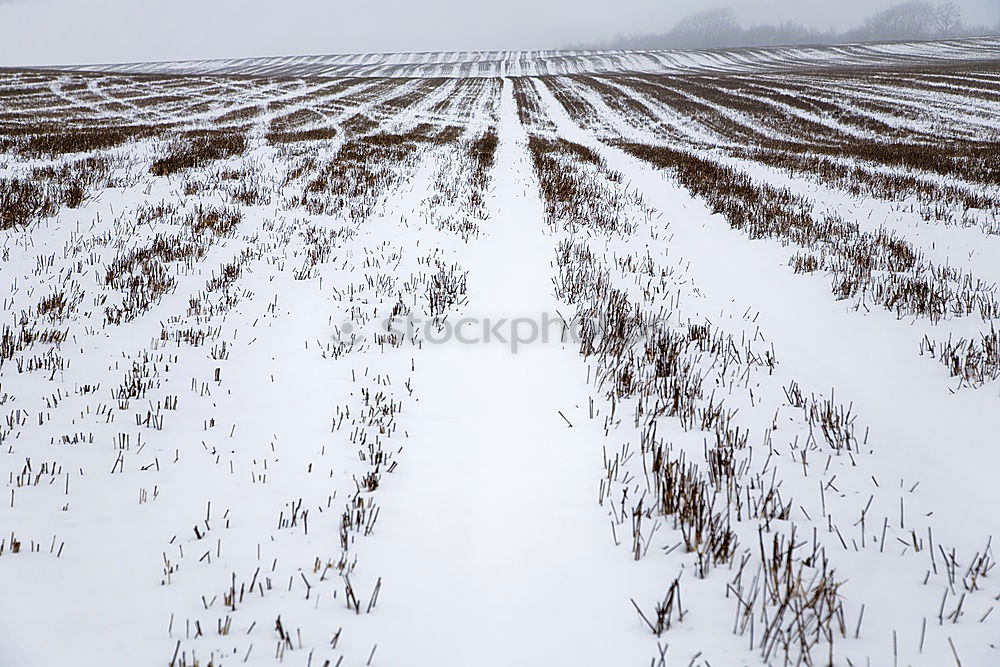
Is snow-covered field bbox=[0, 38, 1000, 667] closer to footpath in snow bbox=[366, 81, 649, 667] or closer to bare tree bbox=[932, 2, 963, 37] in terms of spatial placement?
footpath in snow bbox=[366, 81, 649, 667]

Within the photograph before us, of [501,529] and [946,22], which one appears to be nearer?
[501,529]

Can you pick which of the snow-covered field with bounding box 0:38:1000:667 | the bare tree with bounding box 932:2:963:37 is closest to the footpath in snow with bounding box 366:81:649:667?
the snow-covered field with bounding box 0:38:1000:667

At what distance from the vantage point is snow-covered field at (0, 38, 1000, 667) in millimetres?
2113

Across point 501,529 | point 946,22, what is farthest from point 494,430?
point 946,22

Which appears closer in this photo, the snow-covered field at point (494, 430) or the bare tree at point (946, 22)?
the snow-covered field at point (494, 430)

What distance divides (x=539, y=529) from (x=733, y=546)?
0.88m

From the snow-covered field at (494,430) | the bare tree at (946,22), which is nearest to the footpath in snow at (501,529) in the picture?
the snow-covered field at (494,430)

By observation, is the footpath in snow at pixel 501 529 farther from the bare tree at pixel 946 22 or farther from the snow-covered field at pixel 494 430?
the bare tree at pixel 946 22

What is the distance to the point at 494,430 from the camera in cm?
361

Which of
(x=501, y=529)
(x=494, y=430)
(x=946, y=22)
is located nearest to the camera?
(x=501, y=529)

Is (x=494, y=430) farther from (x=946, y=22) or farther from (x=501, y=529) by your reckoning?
(x=946, y=22)

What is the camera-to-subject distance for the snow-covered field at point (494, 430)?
211 centimetres

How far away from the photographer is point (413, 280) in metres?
6.50

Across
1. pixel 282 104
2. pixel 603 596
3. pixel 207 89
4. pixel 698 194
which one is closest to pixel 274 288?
pixel 603 596
